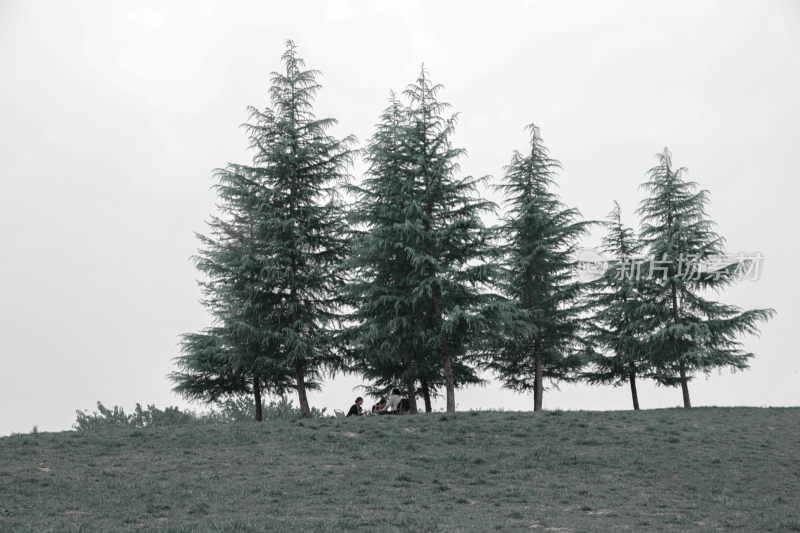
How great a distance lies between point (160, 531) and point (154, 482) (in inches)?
151

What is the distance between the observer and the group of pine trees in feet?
81.4

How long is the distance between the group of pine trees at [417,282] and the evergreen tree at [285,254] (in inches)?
2.9

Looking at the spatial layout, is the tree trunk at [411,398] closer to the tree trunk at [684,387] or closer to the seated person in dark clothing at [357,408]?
the seated person in dark clothing at [357,408]

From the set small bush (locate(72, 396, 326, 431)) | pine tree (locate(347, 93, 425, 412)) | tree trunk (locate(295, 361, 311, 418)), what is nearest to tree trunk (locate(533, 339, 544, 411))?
pine tree (locate(347, 93, 425, 412))

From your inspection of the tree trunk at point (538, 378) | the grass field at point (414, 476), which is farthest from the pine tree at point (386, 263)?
the tree trunk at point (538, 378)

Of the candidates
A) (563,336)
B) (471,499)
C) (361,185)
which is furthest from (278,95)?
(471,499)

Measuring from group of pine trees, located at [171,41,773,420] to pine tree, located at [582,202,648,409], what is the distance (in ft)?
0.29

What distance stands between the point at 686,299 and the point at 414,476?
21106 mm

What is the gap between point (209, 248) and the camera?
31062mm

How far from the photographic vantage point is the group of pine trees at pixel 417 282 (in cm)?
2480

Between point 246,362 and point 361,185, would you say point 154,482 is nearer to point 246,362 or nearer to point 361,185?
point 246,362

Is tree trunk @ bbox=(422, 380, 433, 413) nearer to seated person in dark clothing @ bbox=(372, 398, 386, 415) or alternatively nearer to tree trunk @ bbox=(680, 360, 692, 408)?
seated person in dark clothing @ bbox=(372, 398, 386, 415)

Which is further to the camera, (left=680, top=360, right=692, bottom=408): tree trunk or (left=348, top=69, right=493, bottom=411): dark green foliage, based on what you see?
(left=680, top=360, right=692, bottom=408): tree trunk

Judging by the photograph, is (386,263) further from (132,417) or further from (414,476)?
→ (132,417)
